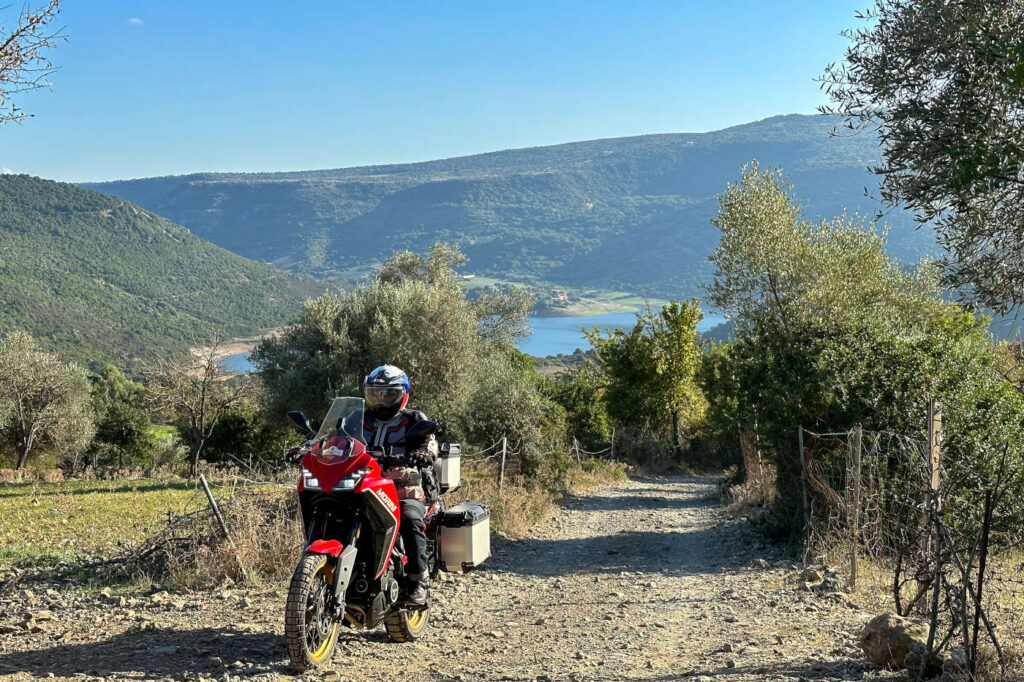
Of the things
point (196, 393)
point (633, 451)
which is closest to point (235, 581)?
point (196, 393)

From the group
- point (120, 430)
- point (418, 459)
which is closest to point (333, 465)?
point (418, 459)

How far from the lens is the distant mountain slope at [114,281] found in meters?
83.5

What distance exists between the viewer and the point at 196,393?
3388cm

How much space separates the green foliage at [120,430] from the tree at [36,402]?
6.03m

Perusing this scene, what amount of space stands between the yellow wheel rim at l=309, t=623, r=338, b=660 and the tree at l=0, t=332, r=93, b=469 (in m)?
37.1

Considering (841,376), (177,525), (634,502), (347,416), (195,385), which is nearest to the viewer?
(347,416)

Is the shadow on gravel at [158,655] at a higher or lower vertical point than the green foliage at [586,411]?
higher

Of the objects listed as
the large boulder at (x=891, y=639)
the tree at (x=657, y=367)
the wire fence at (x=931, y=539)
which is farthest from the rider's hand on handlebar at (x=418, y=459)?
the tree at (x=657, y=367)

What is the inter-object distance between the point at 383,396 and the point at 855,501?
465 cm

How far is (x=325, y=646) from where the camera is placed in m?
5.60

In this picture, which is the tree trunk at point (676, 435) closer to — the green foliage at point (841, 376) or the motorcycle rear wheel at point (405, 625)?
Result: the green foliage at point (841, 376)

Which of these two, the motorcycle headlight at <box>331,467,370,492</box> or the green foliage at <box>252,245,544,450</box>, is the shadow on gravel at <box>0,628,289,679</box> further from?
the green foliage at <box>252,245,544,450</box>

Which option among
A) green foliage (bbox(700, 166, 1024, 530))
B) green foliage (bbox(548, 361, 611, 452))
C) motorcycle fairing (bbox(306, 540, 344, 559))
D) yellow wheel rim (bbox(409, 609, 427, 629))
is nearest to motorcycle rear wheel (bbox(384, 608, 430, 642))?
yellow wheel rim (bbox(409, 609, 427, 629))

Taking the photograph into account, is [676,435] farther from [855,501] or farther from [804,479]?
[855,501]
